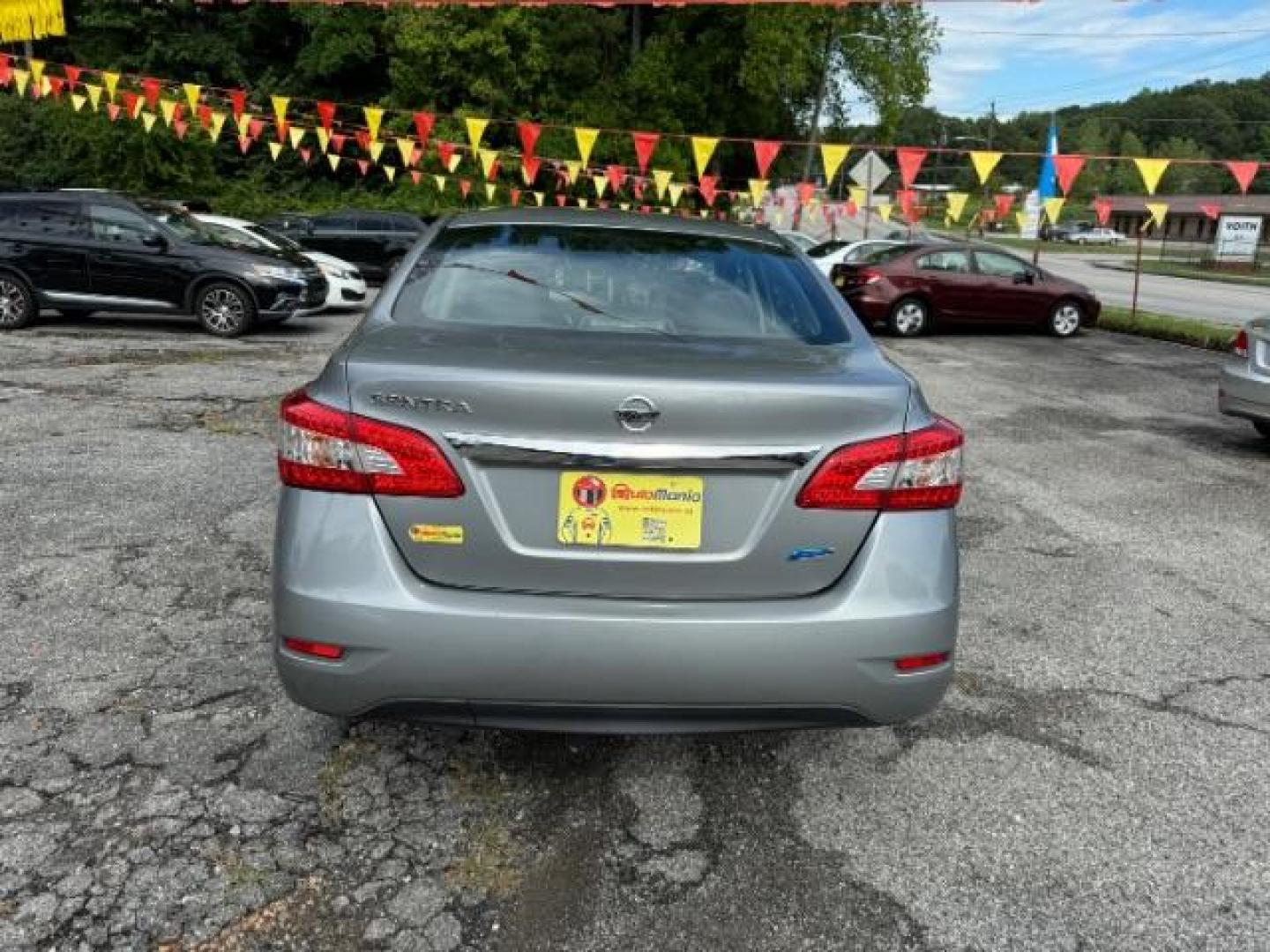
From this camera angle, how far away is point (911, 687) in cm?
239

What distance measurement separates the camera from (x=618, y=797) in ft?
9.07

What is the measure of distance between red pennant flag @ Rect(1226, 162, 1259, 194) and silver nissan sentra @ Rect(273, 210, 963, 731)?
41.0 feet

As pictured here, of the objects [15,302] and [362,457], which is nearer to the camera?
[362,457]

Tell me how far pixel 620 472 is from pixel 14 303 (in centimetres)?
1208

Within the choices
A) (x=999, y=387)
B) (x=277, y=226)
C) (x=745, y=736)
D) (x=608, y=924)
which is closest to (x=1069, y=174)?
(x=999, y=387)

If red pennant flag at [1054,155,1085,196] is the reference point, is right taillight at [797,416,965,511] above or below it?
below

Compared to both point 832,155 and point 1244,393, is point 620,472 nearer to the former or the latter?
point 1244,393

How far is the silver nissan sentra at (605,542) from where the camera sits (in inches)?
87.0

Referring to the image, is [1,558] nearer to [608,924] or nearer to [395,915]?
[395,915]

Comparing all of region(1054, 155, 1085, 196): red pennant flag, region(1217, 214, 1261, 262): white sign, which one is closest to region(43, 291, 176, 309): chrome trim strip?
region(1054, 155, 1085, 196): red pennant flag

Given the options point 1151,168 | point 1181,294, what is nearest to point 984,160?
point 1151,168

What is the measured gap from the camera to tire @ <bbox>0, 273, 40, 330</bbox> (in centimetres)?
1146

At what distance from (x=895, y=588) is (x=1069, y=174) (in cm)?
1291

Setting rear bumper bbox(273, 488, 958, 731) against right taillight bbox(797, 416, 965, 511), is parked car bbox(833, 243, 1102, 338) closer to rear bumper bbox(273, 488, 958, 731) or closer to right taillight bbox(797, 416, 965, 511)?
right taillight bbox(797, 416, 965, 511)
